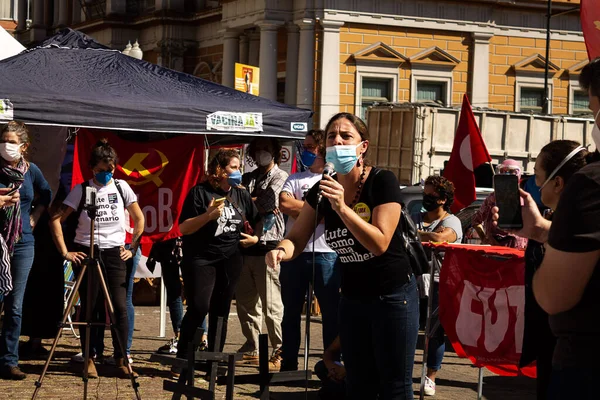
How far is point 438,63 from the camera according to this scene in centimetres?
4106

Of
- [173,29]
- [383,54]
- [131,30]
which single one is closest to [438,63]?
[383,54]

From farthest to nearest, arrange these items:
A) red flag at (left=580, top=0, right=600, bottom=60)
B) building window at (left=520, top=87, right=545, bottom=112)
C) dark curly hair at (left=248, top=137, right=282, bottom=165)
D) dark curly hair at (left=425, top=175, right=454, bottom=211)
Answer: building window at (left=520, top=87, right=545, bottom=112), dark curly hair at (left=248, top=137, right=282, bottom=165), dark curly hair at (left=425, top=175, right=454, bottom=211), red flag at (left=580, top=0, right=600, bottom=60)

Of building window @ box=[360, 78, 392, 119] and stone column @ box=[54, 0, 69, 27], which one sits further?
stone column @ box=[54, 0, 69, 27]

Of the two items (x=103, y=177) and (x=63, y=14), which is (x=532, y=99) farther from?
(x=103, y=177)

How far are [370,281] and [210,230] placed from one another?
3620mm

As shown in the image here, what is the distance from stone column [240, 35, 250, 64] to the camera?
43.5 metres

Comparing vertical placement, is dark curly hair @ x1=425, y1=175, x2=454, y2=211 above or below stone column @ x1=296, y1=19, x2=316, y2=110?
below

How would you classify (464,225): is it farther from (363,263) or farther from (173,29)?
(173,29)

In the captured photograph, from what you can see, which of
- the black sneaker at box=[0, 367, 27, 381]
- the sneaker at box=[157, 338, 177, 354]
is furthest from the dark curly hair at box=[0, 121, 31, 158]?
the sneaker at box=[157, 338, 177, 354]

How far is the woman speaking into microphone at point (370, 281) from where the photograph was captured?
Answer: 5.38m

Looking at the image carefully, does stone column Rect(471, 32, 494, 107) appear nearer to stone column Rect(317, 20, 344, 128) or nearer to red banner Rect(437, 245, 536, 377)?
stone column Rect(317, 20, 344, 128)

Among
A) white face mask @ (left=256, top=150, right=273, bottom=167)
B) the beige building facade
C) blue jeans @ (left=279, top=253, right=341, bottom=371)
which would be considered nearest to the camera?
blue jeans @ (left=279, top=253, right=341, bottom=371)

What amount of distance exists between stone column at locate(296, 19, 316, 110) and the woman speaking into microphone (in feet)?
109

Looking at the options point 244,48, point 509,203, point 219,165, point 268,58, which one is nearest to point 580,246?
point 509,203
